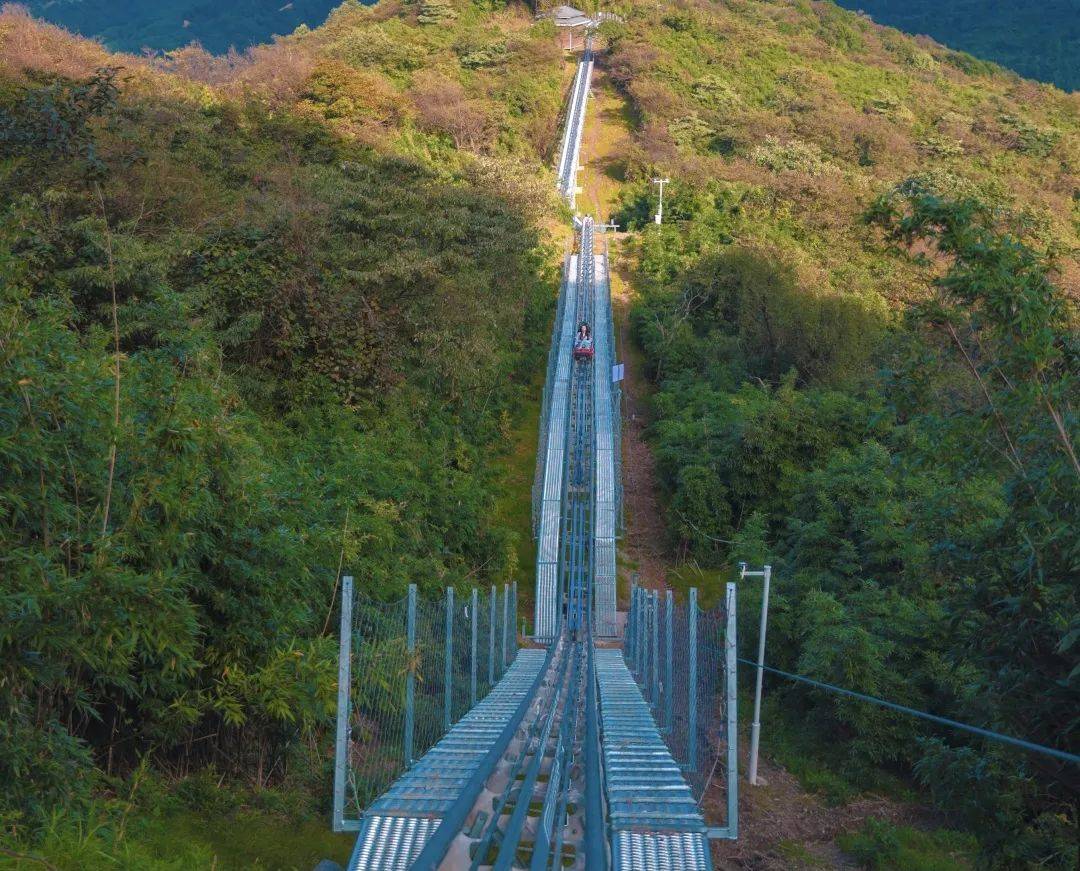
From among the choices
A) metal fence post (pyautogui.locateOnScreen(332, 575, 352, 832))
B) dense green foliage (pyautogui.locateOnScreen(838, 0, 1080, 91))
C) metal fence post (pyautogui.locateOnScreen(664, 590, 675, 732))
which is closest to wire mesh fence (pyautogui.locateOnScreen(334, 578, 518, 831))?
metal fence post (pyautogui.locateOnScreen(332, 575, 352, 832))

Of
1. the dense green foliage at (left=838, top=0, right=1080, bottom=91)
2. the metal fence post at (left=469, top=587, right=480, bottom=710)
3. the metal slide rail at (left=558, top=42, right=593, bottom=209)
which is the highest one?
the dense green foliage at (left=838, top=0, right=1080, bottom=91)

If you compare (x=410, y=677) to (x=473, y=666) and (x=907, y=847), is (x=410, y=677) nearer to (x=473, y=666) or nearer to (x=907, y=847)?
(x=473, y=666)

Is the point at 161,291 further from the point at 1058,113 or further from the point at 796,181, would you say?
the point at 1058,113

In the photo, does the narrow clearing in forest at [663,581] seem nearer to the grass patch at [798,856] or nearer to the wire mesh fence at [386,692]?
the grass patch at [798,856]

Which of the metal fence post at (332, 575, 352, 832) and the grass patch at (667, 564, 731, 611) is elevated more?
the metal fence post at (332, 575, 352, 832)

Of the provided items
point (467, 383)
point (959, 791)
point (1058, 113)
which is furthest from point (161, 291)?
point (1058, 113)

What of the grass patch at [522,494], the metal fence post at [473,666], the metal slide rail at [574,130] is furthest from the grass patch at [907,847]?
the metal slide rail at [574,130]

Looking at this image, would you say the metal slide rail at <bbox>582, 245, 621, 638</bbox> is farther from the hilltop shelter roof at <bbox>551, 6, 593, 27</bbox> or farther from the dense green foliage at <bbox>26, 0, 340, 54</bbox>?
the dense green foliage at <bbox>26, 0, 340, 54</bbox>
